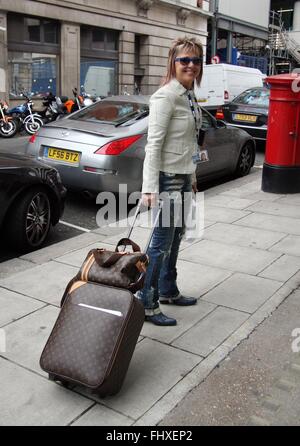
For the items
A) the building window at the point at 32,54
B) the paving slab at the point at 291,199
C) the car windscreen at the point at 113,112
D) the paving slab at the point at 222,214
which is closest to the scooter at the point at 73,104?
the building window at the point at 32,54

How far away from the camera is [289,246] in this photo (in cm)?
540

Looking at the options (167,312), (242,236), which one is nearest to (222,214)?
(242,236)

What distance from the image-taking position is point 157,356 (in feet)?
10.7

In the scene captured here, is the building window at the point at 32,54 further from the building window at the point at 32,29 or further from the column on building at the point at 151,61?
the column on building at the point at 151,61

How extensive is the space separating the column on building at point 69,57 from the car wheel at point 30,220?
15.2m

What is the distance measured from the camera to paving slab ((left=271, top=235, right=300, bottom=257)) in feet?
17.1

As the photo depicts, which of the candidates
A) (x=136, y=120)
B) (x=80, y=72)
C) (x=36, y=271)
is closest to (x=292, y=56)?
(x=80, y=72)

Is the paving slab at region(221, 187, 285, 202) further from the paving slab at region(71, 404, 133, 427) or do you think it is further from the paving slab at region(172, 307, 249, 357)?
the paving slab at region(71, 404, 133, 427)

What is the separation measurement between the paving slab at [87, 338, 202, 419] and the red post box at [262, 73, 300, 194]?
16.1ft

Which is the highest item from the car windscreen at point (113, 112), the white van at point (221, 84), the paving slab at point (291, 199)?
the white van at point (221, 84)

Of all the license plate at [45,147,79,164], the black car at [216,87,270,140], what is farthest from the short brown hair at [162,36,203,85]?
the black car at [216,87,270,140]

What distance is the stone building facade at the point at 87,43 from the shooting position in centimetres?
1795
